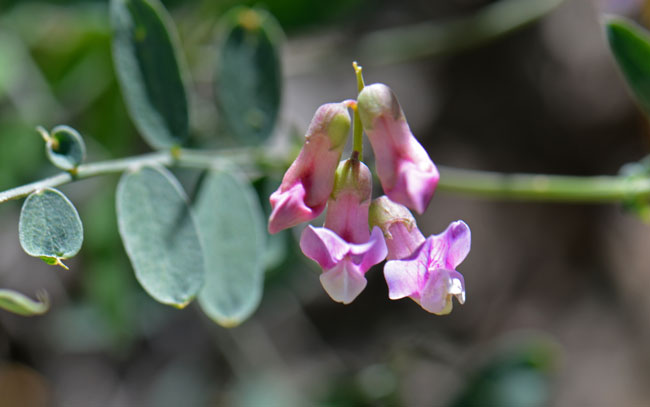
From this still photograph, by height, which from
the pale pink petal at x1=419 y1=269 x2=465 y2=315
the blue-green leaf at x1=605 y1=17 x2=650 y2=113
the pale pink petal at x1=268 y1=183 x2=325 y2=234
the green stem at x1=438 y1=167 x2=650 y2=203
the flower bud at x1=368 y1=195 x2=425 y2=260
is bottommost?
the green stem at x1=438 y1=167 x2=650 y2=203

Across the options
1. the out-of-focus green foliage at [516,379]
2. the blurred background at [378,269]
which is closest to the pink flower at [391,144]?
the blurred background at [378,269]

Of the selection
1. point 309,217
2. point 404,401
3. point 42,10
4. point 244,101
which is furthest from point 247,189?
point 42,10

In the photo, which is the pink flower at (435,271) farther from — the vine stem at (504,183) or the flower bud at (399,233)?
the vine stem at (504,183)

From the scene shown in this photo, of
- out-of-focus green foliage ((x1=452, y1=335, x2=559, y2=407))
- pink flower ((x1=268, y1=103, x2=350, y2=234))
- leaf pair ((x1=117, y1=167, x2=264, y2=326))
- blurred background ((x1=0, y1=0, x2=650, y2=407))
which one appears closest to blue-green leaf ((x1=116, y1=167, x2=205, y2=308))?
leaf pair ((x1=117, y1=167, x2=264, y2=326))

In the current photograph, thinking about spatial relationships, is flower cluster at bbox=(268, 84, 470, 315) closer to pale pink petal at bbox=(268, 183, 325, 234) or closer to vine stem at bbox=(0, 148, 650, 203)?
pale pink petal at bbox=(268, 183, 325, 234)

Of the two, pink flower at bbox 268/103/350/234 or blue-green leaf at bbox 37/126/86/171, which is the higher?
pink flower at bbox 268/103/350/234

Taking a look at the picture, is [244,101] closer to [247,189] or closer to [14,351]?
[247,189]

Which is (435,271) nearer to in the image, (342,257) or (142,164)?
(342,257)

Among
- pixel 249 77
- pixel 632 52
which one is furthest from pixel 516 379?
pixel 249 77
